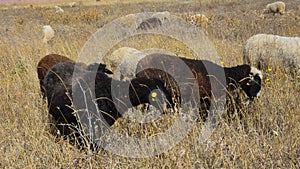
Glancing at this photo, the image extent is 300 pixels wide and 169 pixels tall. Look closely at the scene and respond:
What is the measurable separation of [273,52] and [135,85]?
339cm

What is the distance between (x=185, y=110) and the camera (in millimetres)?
3422

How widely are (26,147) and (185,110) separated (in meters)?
1.79

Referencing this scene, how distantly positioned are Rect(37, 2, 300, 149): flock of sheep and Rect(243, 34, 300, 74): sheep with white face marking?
0.02 m

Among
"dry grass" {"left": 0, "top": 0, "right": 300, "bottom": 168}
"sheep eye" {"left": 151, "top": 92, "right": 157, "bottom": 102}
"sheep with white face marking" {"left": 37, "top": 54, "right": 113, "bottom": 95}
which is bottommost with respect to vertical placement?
"dry grass" {"left": 0, "top": 0, "right": 300, "bottom": 168}

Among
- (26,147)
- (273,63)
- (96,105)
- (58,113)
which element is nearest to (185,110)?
(96,105)

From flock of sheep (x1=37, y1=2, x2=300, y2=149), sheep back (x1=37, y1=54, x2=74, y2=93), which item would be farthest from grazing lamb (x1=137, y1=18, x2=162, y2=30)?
sheep back (x1=37, y1=54, x2=74, y2=93)

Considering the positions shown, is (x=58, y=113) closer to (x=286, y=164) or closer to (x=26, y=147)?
(x=26, y=147)

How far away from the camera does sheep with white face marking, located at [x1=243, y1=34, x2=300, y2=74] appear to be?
16.5 feet

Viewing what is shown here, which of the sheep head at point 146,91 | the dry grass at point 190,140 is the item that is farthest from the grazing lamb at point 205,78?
the sheep head at point 146,91

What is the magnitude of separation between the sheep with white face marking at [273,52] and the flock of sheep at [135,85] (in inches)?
0.6

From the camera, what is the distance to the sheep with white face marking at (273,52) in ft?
16.5

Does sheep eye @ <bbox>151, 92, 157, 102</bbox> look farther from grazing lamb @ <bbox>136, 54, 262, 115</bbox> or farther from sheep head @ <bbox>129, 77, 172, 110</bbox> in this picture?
grazing lamb @ <bbox>136, 54, 262, 115</bbox>

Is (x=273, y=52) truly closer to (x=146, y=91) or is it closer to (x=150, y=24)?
(x=146, y=91)

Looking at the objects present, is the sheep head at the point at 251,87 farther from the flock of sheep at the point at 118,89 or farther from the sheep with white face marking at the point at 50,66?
the sheep with white face marking at the point at 50,66
